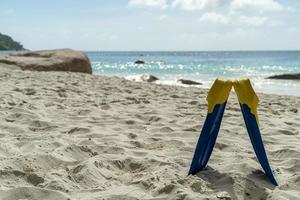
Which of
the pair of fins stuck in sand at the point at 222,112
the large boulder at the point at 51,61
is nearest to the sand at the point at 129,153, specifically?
the pair of fins stuck in sand at the point at 222,112

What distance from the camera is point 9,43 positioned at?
110562 mm

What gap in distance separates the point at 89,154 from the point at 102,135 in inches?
24.7

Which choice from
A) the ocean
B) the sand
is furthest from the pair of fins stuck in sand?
the ocean

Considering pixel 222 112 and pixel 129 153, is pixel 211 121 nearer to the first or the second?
pixel 222 112

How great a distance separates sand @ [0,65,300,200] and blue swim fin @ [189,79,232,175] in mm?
80

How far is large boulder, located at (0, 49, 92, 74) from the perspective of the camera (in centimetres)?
1215

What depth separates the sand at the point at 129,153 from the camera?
Result: 2.52m

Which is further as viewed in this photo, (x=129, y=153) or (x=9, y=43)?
(x=9, y=43)

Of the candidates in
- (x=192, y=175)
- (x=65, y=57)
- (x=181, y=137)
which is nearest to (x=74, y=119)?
(x=181, y=137)

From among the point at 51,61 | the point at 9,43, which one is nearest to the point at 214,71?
the point at 51,61

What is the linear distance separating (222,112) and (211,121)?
0.28 feet

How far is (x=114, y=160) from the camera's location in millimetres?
3100

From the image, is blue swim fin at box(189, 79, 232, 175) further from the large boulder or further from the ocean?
the large boulder

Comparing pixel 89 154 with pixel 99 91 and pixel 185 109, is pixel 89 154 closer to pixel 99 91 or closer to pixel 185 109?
pixel 185 109
